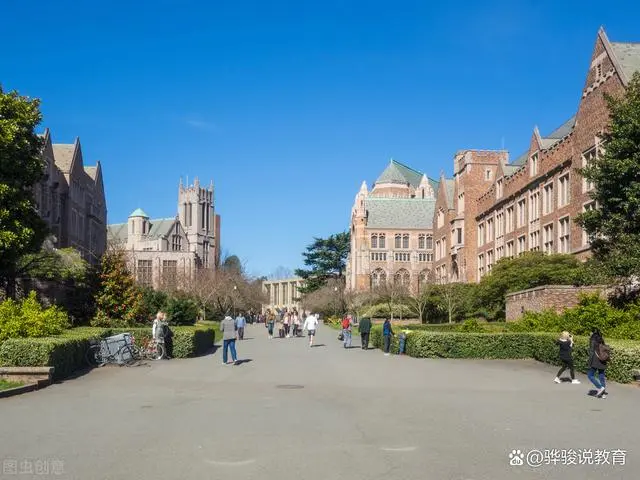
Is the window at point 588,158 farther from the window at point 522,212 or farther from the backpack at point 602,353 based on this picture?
the backpack at point 602,353

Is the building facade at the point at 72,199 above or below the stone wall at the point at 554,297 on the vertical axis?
above

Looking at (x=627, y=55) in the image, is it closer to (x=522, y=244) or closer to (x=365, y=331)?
(x=522, y=244)

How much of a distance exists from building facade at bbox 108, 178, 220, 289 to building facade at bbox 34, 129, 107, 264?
149ft

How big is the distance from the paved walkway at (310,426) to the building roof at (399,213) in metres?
97.1

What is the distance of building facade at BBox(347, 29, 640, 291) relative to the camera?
1501 inches

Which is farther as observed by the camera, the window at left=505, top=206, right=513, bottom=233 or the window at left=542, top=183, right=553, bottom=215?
the window at left=505, top=206, right=513, bottom=233

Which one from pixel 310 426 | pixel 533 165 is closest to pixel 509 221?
pixel 533 165

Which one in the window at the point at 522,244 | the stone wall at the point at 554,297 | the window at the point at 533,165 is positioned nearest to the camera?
the stone wall at the point at 554,297

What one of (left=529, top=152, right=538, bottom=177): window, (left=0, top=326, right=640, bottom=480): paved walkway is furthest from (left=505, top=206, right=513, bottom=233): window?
(left=0, top=326, right=640, bottom=480): paved walkway

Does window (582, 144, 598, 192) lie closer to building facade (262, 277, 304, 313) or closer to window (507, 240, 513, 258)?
window (507, 240, 513, 258)

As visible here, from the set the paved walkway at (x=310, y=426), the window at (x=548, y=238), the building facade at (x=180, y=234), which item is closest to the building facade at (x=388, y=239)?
A: the building facade at (x=180, y=234)

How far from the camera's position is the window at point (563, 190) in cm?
4394

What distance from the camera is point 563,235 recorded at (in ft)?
145

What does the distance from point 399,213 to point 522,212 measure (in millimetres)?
65402
